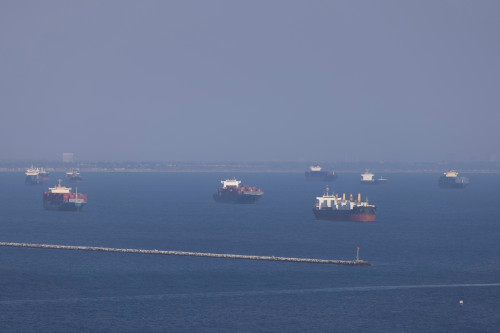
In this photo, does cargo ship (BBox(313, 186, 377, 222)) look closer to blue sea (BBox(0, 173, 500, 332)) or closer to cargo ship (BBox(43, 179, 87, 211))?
blue sea (BBox(0, 173, 500, 332))

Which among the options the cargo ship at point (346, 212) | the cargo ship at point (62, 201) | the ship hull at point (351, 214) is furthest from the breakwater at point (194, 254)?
the cargo ship at point (62, 201)

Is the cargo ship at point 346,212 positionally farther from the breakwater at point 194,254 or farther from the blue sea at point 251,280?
the breakwater at point 194,254

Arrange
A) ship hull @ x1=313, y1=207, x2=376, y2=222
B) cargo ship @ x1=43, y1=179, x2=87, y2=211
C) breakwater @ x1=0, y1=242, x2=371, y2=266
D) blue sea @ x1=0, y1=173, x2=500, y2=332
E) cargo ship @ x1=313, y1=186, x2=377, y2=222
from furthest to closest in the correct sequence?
cargo ship @ x1=43, y1=179, x2=87, y2=211
cargo ship @ x1=313, y1=186, x2=377, y2=222
ship hull @ x1=313, y1=207, x2=376, y2=222
breakwater @ x1=0, y1=242, x2=371, y2=266
blue sea @ x1=0, y1=173, x2=500, y2=332

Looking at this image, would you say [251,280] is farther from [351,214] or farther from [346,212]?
[346,212]

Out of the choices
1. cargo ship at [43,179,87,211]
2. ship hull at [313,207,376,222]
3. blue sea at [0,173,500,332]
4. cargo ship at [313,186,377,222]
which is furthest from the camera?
cargo ship at [43,179,87,211]

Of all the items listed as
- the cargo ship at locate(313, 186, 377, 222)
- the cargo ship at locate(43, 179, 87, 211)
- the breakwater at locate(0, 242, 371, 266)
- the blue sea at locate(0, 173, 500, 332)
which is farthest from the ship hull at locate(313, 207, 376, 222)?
the cargo ship at locate(43, 179, 87, 211)

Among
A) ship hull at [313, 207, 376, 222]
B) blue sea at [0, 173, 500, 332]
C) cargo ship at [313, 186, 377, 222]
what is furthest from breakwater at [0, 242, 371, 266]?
ship hull at [313, 207, 376, 222]

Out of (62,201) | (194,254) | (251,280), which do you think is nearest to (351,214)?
(194,254)

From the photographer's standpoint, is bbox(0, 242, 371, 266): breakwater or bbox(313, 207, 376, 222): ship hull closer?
bbox(0, 242, 371, 266): breakwater

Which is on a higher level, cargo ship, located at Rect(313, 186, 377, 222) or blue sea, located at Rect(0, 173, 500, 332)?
Result: cargo ship, located at Rect(313, 186, 377, 222)
